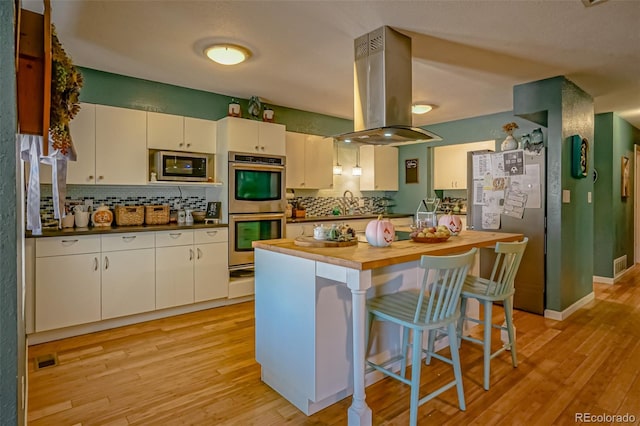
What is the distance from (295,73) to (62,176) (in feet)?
7.46

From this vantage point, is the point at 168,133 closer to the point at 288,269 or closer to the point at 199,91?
the point at 199,91

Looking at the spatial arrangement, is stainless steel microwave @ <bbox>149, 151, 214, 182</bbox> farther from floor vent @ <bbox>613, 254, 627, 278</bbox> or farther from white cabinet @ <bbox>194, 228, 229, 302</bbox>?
floor vent @ <bbox>613, 254, 627, 278</bbox>

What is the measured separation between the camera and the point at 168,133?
12.5 ft

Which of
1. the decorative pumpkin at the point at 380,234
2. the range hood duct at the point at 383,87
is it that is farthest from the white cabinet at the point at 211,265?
the decorative pumpkin at the point at 380,234

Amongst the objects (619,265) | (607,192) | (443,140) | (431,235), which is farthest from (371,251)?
(619,265)

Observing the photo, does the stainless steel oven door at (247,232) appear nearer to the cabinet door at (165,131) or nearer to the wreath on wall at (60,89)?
the cabinet door at (165,131)

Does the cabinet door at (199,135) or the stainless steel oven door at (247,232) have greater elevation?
the cabinet door at (199,135)

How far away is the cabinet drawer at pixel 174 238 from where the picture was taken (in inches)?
139

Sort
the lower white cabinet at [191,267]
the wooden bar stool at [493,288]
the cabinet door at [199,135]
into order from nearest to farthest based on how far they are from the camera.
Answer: the wooden bar stool at [493,288] < the lower white cabinet at [191,267] < the cabinet door at [199,135]

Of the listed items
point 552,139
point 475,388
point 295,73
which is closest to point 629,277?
point 552,139

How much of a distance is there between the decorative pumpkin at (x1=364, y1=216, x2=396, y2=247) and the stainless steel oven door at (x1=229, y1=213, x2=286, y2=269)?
86.6 inches

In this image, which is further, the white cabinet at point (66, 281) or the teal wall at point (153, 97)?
the teal wall at point (153, 97)

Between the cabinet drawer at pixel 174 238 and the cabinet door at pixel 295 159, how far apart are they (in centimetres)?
157

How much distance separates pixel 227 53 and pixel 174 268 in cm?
208
